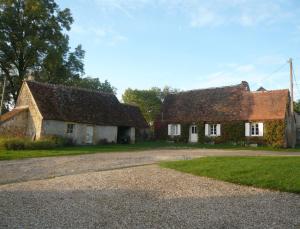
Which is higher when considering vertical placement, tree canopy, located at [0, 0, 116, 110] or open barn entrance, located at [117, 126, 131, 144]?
tree canopy, located at [0, 0, 116, 110]

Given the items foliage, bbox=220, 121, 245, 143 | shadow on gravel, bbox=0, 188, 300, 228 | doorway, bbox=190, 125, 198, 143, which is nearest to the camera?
shadow on gravel, bbox=0, 188, 300, 228

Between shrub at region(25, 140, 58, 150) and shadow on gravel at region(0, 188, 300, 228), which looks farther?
shrub at region(25, 140, 58, 150)

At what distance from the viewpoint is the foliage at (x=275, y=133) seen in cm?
3109

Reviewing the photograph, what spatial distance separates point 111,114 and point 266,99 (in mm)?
16253

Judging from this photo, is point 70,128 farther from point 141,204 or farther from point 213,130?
point 141,204

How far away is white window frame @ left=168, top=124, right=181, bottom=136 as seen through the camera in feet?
125

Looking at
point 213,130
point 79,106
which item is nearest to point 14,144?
point 79,106

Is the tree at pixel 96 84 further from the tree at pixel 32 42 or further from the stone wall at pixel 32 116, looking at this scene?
the stone wall at pixel 32 116

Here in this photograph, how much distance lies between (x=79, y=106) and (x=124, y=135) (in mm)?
6139

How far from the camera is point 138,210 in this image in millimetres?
7648

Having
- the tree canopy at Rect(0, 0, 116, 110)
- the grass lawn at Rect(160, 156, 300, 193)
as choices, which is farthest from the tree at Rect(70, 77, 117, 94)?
the grass lawn at Rect(160, 156, 300, 193)

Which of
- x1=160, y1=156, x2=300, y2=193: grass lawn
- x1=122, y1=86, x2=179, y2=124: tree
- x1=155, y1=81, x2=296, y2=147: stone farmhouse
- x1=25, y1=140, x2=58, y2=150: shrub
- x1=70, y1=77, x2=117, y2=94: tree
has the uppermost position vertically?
x1=70, y1=77, x2=117, y2=94: tree

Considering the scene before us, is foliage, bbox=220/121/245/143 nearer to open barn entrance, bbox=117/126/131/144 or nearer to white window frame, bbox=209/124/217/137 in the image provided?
white window frame, bbox=209/124/217/137

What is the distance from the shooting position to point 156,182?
1088 cm
